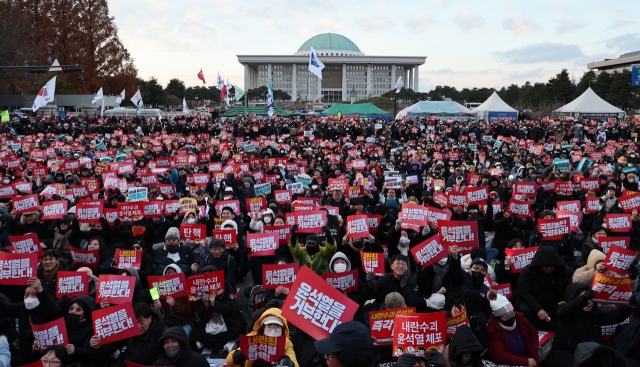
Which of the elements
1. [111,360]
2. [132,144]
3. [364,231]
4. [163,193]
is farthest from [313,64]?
[111,360]

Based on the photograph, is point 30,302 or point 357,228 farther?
point 357,228

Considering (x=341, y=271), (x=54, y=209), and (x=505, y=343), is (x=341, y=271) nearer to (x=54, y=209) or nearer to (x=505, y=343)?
(x=505, y=343)

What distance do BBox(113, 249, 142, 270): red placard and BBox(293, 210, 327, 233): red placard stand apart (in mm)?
2102

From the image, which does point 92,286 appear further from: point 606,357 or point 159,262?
point 606,357

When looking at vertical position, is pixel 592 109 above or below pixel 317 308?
above

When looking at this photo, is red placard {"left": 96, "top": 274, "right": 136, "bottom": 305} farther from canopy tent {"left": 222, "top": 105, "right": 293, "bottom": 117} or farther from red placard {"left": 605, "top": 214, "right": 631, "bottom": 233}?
canopy tent {"left": 222, "top": 105, "right": 293, "bottom": 117}

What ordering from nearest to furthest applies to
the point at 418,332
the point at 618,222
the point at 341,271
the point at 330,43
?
1. the point at 418,332
2. the point at 341,271
3. the point at 618,222
4. the point at 330,43

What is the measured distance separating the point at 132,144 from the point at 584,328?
18.5 meters

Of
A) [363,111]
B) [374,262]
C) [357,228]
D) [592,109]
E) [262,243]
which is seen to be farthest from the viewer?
[363,111]

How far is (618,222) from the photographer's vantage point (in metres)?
6.75

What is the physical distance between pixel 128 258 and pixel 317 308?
2820 millimetres

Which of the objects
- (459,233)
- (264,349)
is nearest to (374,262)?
(459,233)

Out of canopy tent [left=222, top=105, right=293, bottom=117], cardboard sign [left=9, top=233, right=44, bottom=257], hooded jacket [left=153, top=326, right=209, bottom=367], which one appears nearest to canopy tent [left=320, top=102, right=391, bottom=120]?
canopy tent [left=222, top=105, right=293, bottom=117]

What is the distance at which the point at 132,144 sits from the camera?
66.1 ft
